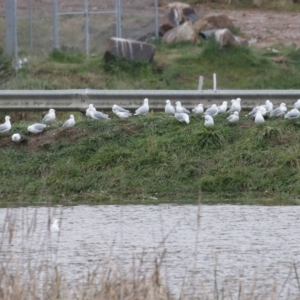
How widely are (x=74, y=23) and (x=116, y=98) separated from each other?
762 cm

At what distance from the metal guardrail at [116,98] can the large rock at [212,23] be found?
31.2ft

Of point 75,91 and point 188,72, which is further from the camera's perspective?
point 188,72

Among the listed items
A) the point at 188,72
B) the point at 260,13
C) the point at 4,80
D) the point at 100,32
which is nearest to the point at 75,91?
the point at 4,80

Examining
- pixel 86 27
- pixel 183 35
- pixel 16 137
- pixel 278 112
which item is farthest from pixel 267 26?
pixel 16 137

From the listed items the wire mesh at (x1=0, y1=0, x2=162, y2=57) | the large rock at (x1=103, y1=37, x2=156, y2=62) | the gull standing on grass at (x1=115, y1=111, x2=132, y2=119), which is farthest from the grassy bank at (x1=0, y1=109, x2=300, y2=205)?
the wire mesh at (x1=0, y1=0, x2=162, y2=57)

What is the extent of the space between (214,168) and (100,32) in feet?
33.8

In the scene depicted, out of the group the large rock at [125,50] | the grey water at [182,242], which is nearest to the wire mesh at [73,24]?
the large rock at [125,50]

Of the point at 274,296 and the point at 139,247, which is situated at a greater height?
the point at 274,296

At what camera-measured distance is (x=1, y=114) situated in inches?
539

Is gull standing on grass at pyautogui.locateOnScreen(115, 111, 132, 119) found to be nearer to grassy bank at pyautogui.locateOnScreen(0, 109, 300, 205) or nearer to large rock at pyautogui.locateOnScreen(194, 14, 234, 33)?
grassy bank at pyautogui.locateOnScreen(0, 109, 300, 205)

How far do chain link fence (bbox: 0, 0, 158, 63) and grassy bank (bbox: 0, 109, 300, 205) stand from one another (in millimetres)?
6976

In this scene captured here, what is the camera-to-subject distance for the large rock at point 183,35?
71.1ft

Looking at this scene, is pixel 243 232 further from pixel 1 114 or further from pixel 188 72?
pixel 188 72

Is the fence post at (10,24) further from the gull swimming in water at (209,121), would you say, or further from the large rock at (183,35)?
the gull swimming in water at (209,121)
